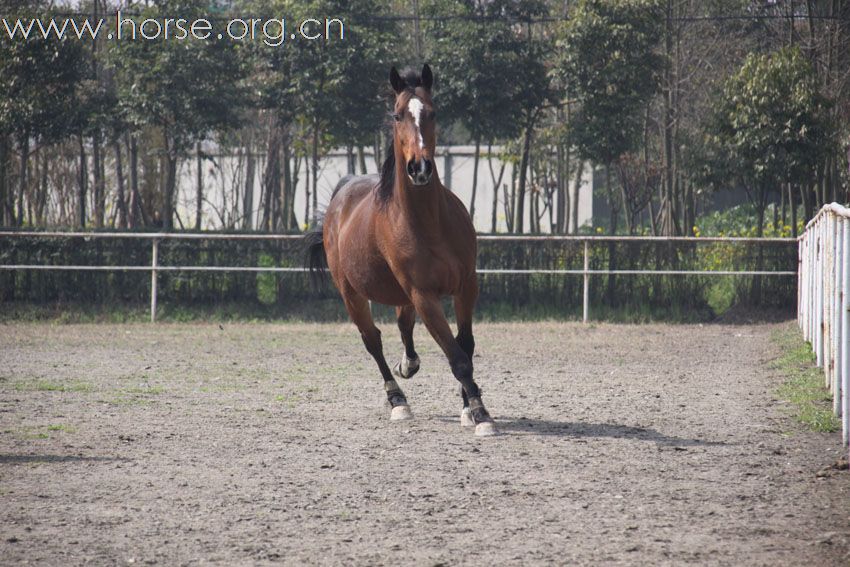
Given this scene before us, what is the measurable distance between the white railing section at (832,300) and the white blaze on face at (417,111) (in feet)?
8.26

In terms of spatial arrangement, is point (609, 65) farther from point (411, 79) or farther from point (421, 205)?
point (421, 205)

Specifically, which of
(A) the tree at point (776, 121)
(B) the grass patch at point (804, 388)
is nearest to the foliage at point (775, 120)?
(A) the tree at point (776, 121)

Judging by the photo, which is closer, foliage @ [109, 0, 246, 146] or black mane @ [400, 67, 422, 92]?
black mane @ [400, 67, 422, 92]

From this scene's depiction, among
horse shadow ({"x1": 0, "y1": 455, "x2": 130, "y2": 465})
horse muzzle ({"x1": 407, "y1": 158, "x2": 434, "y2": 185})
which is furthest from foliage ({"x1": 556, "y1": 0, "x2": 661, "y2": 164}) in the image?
horse shadow ({"x1": 0, "y1": 455, "x2": 130, "y2": 465})

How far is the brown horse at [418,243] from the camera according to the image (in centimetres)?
673

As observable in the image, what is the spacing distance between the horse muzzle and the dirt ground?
62.4 inches

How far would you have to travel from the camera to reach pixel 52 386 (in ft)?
30.6

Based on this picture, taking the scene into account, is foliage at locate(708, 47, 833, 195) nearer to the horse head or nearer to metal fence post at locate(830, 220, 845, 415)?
metal fence post at locate(830, 220, 845, 415)

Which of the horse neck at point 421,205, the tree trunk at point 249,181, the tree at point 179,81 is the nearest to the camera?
the horse neck at point 421,205

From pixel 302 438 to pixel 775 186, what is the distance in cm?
1486

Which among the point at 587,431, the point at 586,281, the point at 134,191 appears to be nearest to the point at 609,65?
the point at 586,281

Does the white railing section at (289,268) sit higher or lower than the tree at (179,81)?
lower

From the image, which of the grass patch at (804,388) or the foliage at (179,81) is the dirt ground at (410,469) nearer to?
the grass patch at (804,388)

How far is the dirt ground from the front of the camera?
13.1 ft
